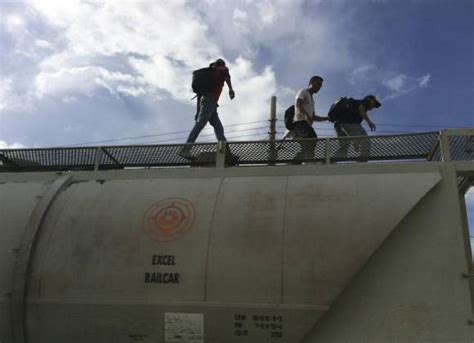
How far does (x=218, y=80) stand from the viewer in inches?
263

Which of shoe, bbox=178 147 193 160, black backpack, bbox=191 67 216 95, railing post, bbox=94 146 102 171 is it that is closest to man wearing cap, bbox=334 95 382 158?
black backpack, bbox=191 67 216 95

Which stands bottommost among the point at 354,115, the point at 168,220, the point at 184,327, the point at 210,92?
the point at 184,327

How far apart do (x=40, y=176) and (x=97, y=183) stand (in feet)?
2.93

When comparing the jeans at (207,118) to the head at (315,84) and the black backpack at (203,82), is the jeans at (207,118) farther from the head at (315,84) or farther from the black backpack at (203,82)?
the head at (315,84)

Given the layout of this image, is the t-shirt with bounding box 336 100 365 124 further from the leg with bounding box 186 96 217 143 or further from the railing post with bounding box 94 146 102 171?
the railing post with bounding box 94 146 102 171

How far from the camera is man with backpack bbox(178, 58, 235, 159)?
6.45 meters

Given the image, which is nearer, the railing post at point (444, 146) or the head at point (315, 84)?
the railing post at point (444, 146)

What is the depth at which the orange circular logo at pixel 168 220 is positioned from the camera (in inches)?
178

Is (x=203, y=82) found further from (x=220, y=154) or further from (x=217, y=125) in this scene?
(x=220, y=154)

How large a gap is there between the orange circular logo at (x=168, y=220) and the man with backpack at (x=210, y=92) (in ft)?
5.95

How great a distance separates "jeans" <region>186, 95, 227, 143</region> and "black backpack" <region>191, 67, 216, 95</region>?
12cm

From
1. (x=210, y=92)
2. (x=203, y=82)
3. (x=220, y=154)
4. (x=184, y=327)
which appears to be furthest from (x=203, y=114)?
(x=184, y=327)

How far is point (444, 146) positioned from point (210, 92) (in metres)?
3.36

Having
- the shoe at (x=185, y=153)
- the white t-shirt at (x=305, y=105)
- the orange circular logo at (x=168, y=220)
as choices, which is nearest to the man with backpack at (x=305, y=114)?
the white t-shirt at (x=305, y=105)
